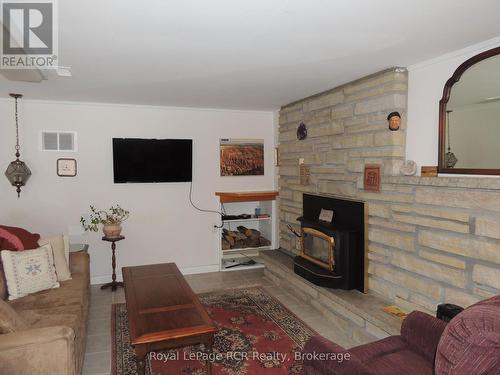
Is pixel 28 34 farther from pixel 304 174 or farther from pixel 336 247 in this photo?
pixel 304 174

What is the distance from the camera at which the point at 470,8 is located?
189cm

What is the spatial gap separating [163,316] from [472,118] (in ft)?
8.25

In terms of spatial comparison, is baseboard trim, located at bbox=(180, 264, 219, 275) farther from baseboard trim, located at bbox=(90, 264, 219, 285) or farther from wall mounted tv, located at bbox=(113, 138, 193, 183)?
wall mounted tv, located at bbox=(113, 138, 193, 183)

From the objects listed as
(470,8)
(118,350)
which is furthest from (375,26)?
(118,350)

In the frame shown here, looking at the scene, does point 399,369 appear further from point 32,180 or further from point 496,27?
point 32,180

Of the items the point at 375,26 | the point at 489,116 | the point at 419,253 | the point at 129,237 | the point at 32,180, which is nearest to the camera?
the point at 375,26

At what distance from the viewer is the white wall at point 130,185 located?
172 inches

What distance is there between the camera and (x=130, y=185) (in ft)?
15.7

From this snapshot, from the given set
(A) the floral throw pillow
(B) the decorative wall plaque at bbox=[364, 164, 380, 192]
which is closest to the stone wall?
(B) the decorative wall plaque at bbox=[364, 164, 380, 192]

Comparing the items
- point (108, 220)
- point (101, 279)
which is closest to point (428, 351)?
point (108, 220)

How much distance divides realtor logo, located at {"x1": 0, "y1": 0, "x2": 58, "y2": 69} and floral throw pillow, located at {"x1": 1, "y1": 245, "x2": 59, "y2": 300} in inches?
60.6

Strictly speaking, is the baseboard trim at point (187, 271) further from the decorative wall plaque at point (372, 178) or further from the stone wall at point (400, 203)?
the decorative wall plaque at point (372, 178)

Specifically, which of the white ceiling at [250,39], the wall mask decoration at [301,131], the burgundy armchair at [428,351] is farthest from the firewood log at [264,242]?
the burgundy armchair at [428,351]

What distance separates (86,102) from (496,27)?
421 centimetres
